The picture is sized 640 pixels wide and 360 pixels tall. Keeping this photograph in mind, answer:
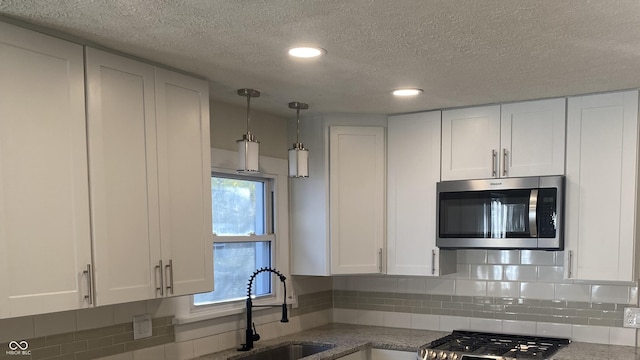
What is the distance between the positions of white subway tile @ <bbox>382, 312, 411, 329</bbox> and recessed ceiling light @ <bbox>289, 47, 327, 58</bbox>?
90.1 inches

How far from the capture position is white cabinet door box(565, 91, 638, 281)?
2.89 m

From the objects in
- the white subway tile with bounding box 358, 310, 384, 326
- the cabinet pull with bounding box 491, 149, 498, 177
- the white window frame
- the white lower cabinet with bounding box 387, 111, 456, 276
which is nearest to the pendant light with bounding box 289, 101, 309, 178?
the white window frame

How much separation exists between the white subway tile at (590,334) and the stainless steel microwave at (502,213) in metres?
0.61

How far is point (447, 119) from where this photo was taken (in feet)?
11.2

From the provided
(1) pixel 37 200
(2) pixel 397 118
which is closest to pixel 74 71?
(1) pixel 37 200

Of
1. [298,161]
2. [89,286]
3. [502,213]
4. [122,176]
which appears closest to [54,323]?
[89,286]

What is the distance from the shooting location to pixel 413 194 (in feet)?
11.5

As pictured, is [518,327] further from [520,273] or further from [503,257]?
[503,257]

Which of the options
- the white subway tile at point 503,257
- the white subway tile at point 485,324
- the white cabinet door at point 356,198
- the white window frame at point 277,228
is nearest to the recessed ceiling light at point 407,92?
the white cabinet door at point 356,198

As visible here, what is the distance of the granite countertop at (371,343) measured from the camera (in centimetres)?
293

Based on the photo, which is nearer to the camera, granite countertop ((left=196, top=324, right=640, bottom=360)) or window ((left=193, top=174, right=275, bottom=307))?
granite countertop ((left=196, top=324, right=640, bottom=360))

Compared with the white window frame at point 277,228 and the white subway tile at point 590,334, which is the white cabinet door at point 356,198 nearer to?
the white window frame at point 277,228

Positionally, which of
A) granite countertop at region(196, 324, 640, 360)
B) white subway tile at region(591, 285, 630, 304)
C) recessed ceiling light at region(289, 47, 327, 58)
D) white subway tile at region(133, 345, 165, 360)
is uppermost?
recessed ceiling light at region(289, 47, 327, 58)

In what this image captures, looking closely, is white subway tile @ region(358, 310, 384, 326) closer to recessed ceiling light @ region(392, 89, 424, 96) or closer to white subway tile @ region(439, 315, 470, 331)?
white subway tile @ region(439, 315, 470, 331)
